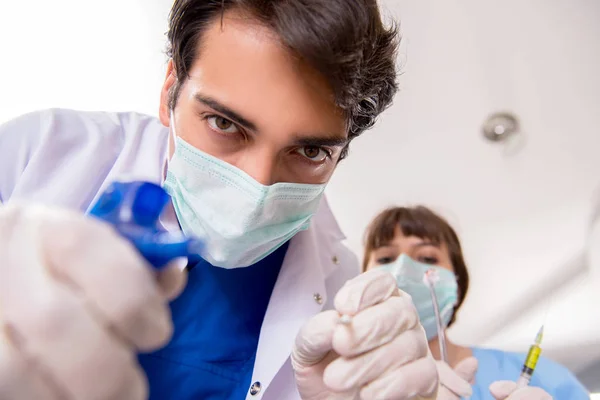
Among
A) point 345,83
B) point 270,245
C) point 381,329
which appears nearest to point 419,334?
point 381,329

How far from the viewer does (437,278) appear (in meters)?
1.28

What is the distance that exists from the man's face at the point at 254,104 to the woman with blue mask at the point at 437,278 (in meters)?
0.64

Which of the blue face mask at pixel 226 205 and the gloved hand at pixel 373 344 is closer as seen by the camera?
the gloved hand at pixel 373 344

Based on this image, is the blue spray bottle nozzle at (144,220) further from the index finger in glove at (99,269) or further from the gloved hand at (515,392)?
the gloved hand at (515,392)

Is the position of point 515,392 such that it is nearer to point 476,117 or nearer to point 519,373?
point 519,373

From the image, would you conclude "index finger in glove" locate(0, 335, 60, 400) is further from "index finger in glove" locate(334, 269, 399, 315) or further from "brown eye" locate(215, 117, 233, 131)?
"brown eye" locate(215, 117, 233, 131)

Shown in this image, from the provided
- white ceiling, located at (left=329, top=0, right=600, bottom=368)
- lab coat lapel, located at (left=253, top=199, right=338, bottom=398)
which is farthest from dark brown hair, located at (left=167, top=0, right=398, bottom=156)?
white ceiling, located at (left=329, top=0, right=600, bottom=368)

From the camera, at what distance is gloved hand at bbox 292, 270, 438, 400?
0.61 metres

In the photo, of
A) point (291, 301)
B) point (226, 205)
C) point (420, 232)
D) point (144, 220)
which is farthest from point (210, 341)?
point (420, 232)

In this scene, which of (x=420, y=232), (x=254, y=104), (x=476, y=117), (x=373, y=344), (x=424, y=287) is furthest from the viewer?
(x=476, y=117)

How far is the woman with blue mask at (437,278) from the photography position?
1290 millimetres

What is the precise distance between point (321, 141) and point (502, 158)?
1.41 metres

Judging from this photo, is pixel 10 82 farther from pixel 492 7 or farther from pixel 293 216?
pixel 492 7

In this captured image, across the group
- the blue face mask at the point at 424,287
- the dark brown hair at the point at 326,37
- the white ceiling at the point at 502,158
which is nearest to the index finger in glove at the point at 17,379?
the dark brown hair at the point at 326,37
